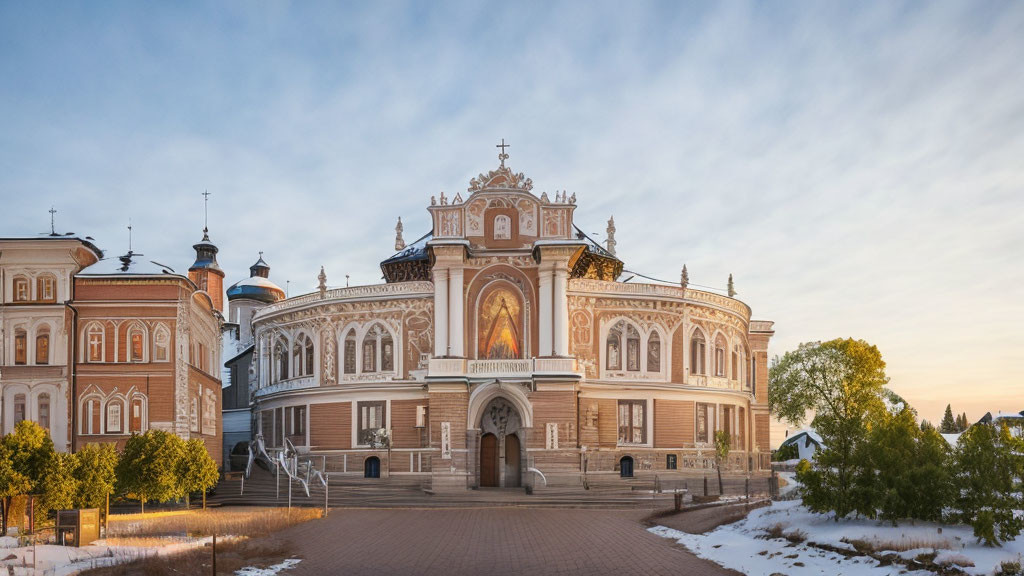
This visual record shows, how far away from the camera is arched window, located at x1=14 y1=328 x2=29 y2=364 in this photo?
137 ft

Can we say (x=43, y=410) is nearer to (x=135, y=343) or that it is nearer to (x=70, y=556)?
(x=135, y=343)

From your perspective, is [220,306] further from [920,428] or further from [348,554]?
[920,428]

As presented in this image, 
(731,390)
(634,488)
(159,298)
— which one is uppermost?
(159,298)

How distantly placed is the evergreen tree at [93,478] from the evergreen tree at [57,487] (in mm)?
372

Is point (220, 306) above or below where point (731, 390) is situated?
above

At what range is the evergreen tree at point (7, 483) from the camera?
28.8 meters

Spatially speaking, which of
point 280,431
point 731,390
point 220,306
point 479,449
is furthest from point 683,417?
point 220,306

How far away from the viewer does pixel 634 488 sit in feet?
159

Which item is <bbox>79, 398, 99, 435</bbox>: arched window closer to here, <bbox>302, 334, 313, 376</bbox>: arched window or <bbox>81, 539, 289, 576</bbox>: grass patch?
<bbox>302, 334, 313, 376</bbox>: arched window

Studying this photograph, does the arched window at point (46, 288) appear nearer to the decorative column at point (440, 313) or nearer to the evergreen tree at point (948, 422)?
the decorative column at point (440, 313)

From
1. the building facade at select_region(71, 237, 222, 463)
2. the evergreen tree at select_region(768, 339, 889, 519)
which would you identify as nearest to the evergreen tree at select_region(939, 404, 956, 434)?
the evergreen tree at select_region(768, 339, 889, 519)

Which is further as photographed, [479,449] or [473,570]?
[479,449]

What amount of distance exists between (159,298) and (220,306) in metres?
49.8

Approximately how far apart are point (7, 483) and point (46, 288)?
15634mm
